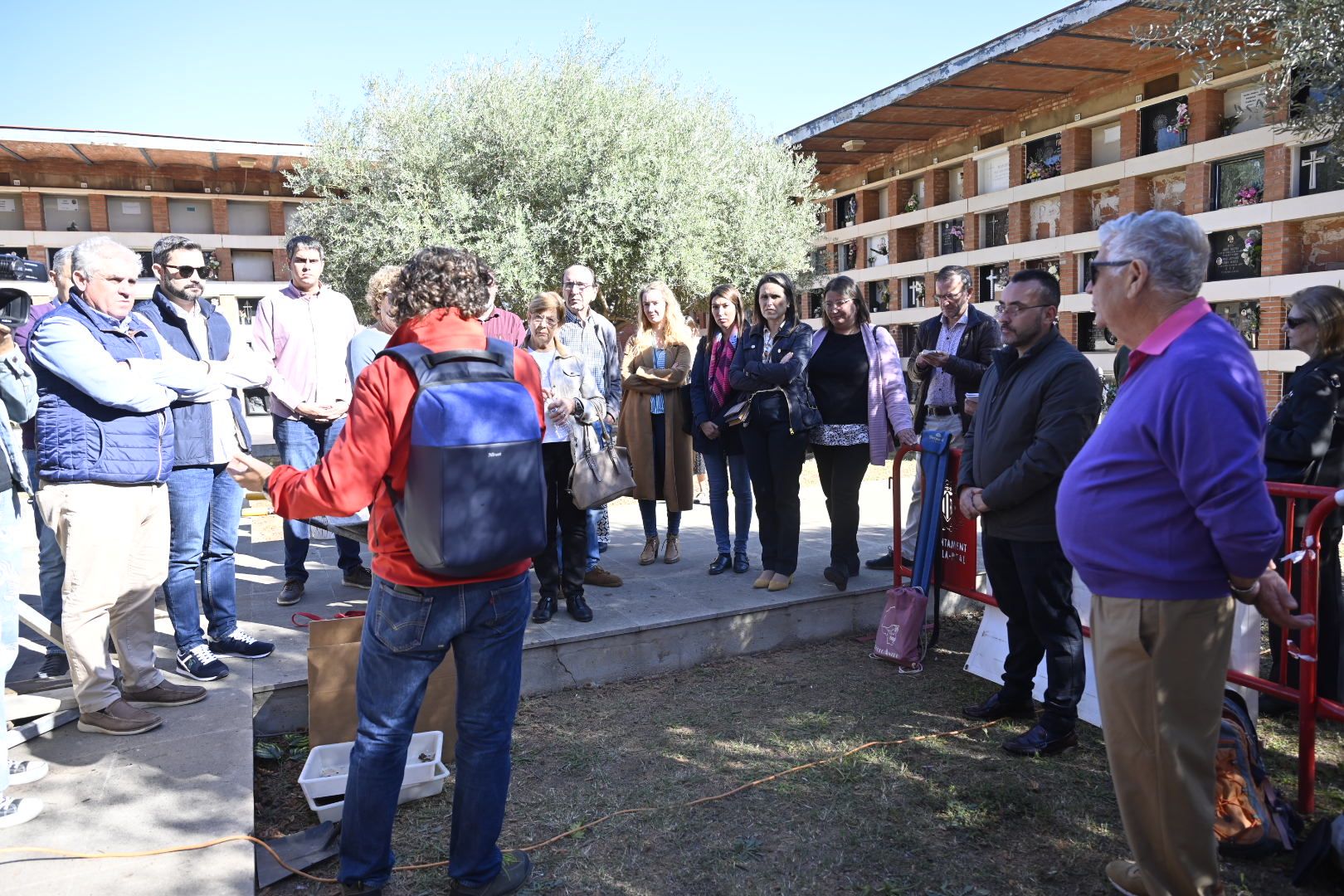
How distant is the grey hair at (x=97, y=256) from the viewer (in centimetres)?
354

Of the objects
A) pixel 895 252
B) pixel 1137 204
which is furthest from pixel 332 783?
pixel 895 252

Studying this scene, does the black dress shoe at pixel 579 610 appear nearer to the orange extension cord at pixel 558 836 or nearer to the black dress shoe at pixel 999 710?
the orange extension cord at pixel 558 836

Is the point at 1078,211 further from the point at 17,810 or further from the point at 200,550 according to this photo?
the point at 17,810

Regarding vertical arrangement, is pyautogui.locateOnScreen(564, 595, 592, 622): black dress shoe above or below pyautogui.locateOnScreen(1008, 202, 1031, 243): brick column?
below

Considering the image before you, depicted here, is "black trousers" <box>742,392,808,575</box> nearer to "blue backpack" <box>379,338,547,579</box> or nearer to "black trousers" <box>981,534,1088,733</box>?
"black trousers" <box>981,534,1088,733</box>

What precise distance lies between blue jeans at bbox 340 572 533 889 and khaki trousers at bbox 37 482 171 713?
1.55 meters

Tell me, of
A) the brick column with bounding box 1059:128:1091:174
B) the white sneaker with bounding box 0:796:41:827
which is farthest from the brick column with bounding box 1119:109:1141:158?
the white sneaker with bounding box 0:796:41:827

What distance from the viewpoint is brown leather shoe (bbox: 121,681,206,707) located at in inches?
152

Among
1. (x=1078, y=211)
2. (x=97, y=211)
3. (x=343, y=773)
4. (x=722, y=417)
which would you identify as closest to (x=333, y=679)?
(x=343, y=773)

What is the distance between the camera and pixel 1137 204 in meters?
20.2

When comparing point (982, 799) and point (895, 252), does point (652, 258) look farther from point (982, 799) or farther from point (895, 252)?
point (895, 252)

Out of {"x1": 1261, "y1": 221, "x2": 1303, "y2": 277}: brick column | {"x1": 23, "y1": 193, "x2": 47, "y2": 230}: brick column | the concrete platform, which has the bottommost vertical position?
the concrete platform

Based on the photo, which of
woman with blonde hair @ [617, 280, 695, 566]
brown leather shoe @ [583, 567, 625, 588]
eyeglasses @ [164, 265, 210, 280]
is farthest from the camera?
woman with blonde hair @ [617, 280, 695, 566]

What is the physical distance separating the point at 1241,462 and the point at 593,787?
275 centimetres
